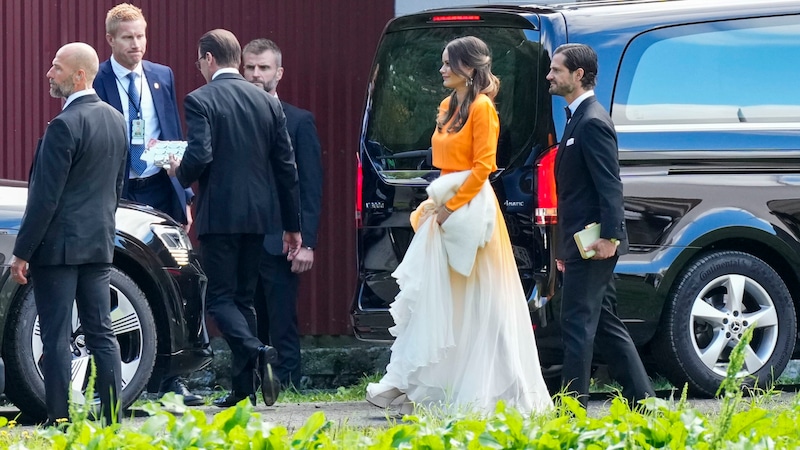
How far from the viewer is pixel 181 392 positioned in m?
8.70

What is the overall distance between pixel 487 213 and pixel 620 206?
0.63 m

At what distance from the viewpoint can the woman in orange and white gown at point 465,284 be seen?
7.01 m

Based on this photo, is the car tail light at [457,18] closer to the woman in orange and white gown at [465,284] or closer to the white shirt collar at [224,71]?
the woman in orange and white gown at [465,284]

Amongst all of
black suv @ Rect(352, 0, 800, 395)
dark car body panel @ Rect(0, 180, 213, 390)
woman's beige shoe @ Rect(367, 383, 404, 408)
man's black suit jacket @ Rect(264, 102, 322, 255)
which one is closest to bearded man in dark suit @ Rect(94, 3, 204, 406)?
man's black suit jacket @ Rect(264, 102, 322, 255)

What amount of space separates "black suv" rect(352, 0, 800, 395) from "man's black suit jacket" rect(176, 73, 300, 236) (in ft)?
2.13

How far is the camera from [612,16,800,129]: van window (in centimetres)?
790

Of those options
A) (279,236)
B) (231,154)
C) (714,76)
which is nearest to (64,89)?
(231,154)

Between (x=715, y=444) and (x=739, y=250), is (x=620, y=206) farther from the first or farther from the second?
(x=715, y=444)

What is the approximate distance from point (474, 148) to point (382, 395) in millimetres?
1236

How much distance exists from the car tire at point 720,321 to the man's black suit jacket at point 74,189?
297 centimetres

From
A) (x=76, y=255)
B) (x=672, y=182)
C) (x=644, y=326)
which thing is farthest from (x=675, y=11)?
(x=76, y=255)

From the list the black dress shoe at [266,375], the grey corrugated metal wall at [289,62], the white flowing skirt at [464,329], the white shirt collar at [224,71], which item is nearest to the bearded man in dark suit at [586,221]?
the white flowing skirt at [464,329]

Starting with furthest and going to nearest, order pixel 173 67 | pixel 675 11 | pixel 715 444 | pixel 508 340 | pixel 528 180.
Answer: pixel 173 67 < pixel 675 11 < pixel 528 180 < pixel 508 340 < pixel 715 444

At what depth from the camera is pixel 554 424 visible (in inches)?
174
